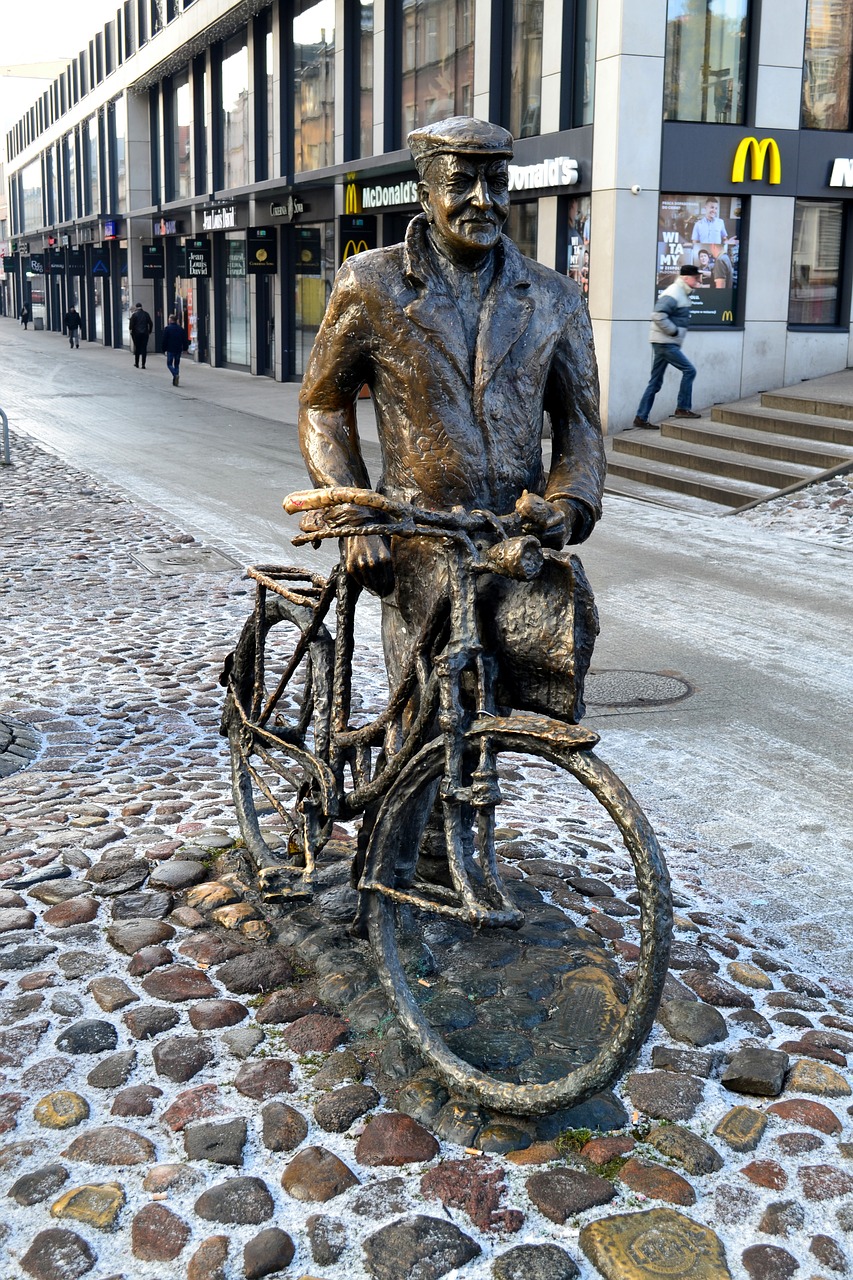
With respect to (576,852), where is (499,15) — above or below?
above

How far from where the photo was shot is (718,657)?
867 cm

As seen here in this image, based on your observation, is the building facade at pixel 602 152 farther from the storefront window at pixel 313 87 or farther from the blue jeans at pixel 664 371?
the blue jeans at pixel 664 371

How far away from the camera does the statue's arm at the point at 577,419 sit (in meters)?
4.04

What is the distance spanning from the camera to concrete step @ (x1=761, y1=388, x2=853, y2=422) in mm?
16938

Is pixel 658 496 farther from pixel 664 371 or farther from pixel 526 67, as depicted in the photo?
pixel 526 67

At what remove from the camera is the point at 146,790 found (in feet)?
19.6

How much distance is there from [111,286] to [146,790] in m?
51.6

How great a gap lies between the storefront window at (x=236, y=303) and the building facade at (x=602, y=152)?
2.62 feet

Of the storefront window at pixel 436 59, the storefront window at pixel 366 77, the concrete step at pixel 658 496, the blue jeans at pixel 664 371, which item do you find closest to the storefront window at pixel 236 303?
the storefront window at pixel 366 77

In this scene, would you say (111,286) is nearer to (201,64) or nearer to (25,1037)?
(201,64)

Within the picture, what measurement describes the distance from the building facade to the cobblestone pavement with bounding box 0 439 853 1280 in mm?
14688

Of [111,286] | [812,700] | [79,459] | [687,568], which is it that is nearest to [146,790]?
[812,700]

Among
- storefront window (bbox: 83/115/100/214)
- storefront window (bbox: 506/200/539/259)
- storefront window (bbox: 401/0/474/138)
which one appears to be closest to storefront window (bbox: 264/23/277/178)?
storefront window (bbox: 401/0/474/138)

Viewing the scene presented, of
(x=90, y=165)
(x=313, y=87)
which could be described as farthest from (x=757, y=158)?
(x=90, y=165)
